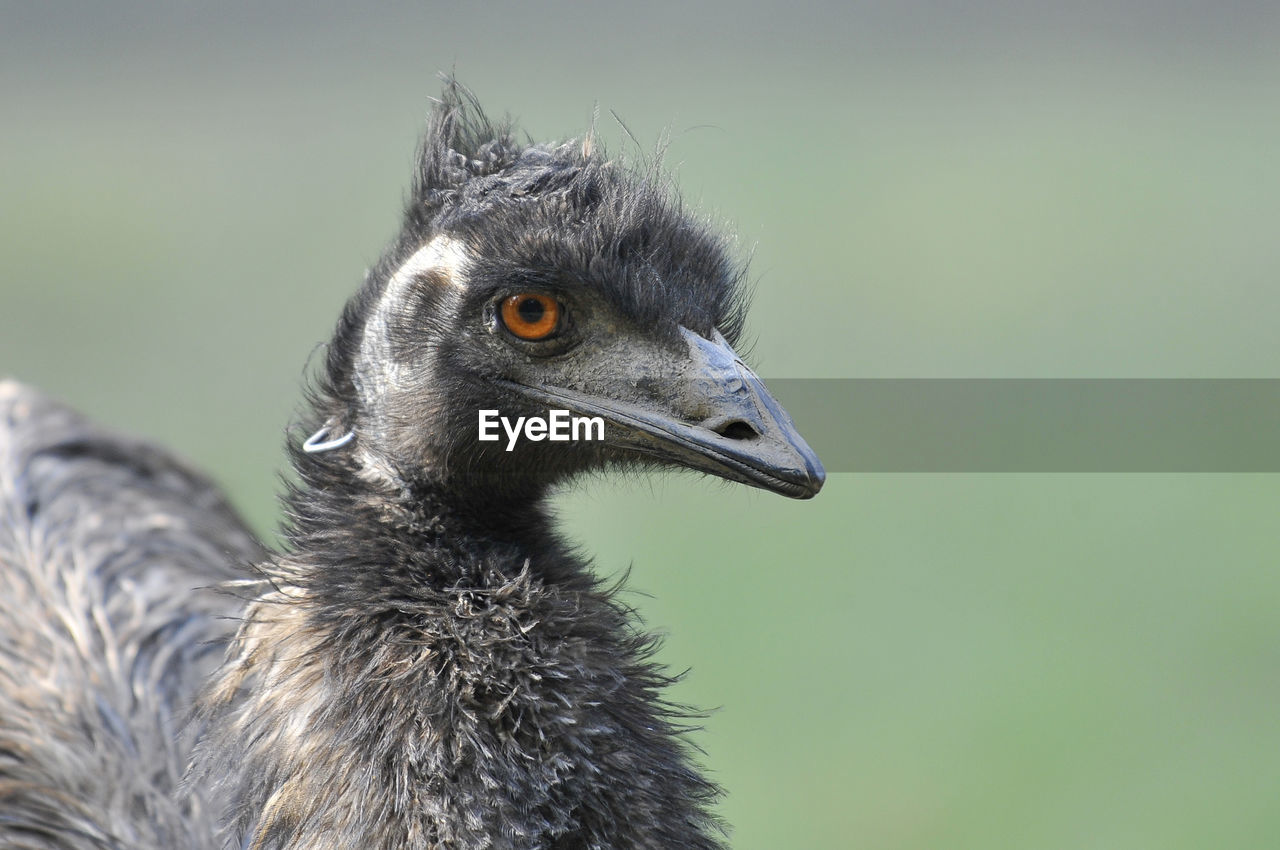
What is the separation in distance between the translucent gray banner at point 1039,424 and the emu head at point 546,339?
391 centimetres

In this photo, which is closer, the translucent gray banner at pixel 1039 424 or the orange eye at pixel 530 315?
the orange eye at pixel 530 315

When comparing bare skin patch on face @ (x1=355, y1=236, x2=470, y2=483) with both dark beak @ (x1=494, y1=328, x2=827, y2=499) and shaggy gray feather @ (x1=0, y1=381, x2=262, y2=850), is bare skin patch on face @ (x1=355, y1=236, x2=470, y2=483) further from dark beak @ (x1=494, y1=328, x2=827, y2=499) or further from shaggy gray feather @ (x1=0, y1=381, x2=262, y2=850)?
shaggy gray feather @ (x1=0, y1=381, x2=262, y2=850)

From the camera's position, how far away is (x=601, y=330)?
1.96m

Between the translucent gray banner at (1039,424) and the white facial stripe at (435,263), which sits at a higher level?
the translucent gray banner at (1039,424)

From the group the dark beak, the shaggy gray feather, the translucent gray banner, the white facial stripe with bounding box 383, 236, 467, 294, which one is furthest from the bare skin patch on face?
the translucent gray banner

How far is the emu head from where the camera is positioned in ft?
6.26

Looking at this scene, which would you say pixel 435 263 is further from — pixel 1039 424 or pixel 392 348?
pixel 1039 424

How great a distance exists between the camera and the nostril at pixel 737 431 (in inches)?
73.4

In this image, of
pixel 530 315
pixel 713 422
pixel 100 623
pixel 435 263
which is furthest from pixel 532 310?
pixel 100 623

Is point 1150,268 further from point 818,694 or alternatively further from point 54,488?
point 54,488

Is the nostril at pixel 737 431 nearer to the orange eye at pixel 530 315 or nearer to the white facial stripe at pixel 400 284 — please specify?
the orange eye at pixel 530 315

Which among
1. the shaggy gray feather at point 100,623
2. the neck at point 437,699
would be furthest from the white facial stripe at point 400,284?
the shaggy gray feather at point 100,623

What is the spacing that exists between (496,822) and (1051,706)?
3585 millimetres

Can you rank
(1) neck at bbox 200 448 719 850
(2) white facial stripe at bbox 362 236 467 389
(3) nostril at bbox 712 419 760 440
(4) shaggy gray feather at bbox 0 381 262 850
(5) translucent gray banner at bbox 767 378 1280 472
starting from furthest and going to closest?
(5) translucent gray banner at bbox 767 378 1280 472
(4) shaggy gray feather at bbox 0 381 262 850
(2) white facial stripe at bbox 362 236 467 389
(3) nostril at bbox 712 419 760 440
(1) neck at bbox 200 448 719 850
